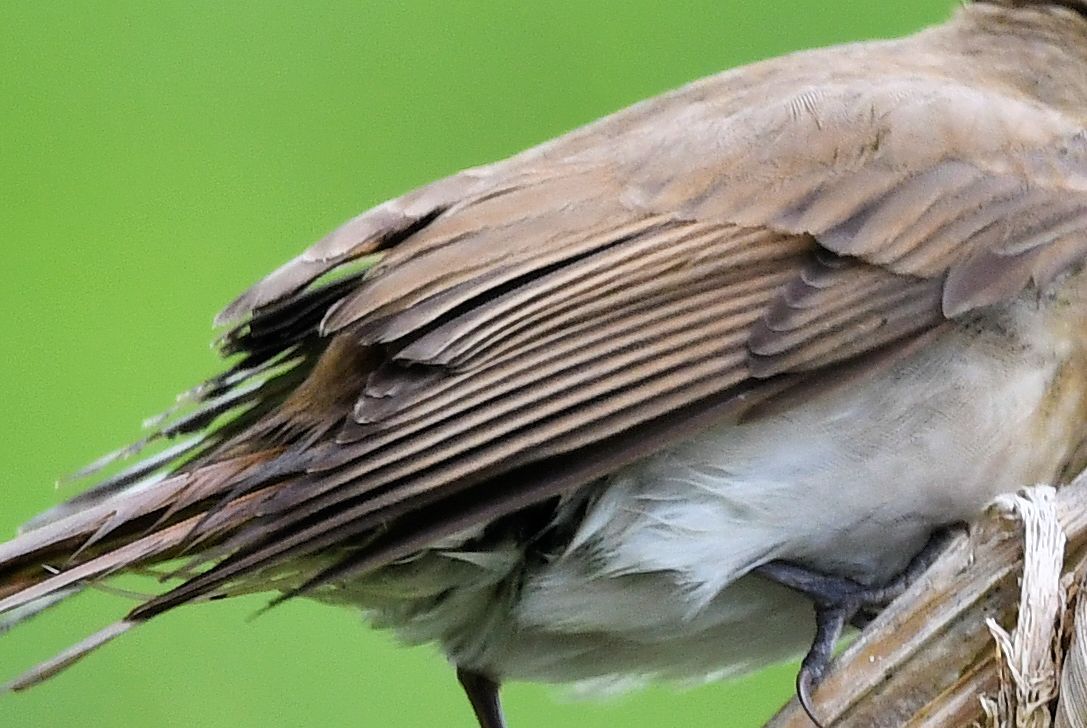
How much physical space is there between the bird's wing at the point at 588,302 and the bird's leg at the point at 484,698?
511mm

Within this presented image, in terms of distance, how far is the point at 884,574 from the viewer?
2.55 meters

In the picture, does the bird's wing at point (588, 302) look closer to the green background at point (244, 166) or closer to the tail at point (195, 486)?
the tail at point (195, 486)

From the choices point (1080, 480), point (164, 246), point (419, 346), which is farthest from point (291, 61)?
point (1080, 480)

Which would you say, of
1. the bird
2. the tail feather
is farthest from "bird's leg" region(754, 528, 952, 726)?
the tail feather

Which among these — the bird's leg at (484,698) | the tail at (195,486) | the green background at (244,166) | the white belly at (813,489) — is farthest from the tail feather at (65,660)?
the green background at (244,166)

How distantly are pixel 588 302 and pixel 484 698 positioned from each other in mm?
764

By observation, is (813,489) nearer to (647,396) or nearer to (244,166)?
(647,396)

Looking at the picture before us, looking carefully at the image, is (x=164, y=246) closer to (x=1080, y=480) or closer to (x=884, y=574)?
(x=884, y=574)

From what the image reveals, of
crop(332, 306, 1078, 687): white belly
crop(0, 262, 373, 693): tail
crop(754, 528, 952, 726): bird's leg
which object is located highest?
crop(0, 262, 373, 693): tail

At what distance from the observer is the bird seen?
7.44 ft

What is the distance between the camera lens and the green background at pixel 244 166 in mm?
3688

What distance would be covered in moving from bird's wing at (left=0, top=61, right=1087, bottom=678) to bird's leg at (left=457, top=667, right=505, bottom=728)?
0.51 meters

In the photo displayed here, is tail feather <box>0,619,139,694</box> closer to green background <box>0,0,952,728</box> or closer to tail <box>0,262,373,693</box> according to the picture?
tail <box>0,262,373,693</box>

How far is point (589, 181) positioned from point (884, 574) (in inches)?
24.3
